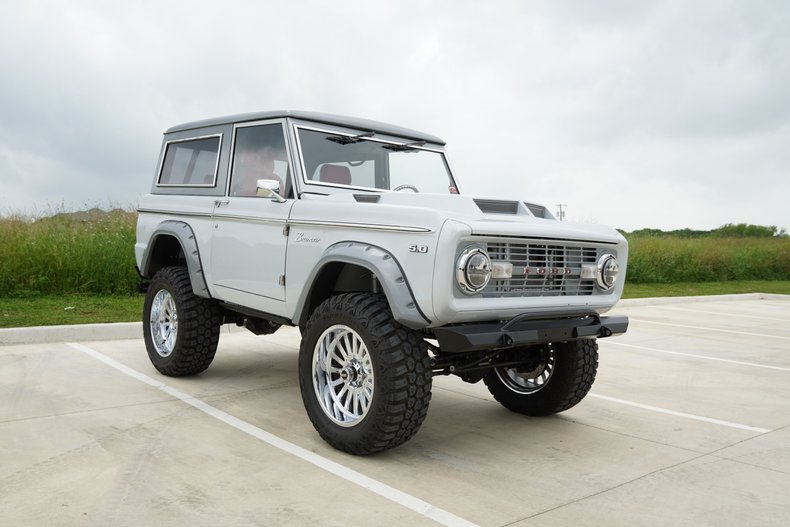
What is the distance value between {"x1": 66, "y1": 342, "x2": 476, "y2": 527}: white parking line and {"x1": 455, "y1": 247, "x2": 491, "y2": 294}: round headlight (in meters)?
1.14

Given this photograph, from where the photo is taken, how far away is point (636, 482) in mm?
3906

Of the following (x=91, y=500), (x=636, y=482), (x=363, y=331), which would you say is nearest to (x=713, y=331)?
(x=636, y=482)

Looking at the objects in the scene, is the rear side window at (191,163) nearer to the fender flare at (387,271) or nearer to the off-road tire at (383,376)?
the fender flare at (387,271)

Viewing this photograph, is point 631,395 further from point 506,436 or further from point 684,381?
point 506,436

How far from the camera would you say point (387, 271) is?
3.94m

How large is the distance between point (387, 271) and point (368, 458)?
116 cm

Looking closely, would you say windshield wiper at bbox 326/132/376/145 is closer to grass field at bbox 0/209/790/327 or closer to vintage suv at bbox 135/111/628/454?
vintage suv at bbox 135/111/628/454

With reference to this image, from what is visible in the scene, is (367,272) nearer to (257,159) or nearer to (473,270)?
(473,270)

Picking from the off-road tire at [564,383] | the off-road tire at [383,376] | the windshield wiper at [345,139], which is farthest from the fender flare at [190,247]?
the off-road tire at [564,383]

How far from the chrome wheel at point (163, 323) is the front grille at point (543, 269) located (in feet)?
10.9

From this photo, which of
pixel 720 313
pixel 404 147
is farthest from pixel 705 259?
pixel 404 147

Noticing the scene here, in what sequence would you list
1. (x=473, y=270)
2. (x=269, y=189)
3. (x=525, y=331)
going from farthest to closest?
(x=269, y=189)
(x=525, y=331)
(x=473, y=270)

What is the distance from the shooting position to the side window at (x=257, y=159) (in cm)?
527

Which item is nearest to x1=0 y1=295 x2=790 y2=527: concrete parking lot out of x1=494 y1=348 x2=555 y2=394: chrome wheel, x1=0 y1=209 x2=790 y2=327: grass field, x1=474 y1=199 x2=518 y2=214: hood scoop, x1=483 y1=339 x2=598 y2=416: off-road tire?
x1=483 y1=339 x2=598 y2=416: off-road tire
